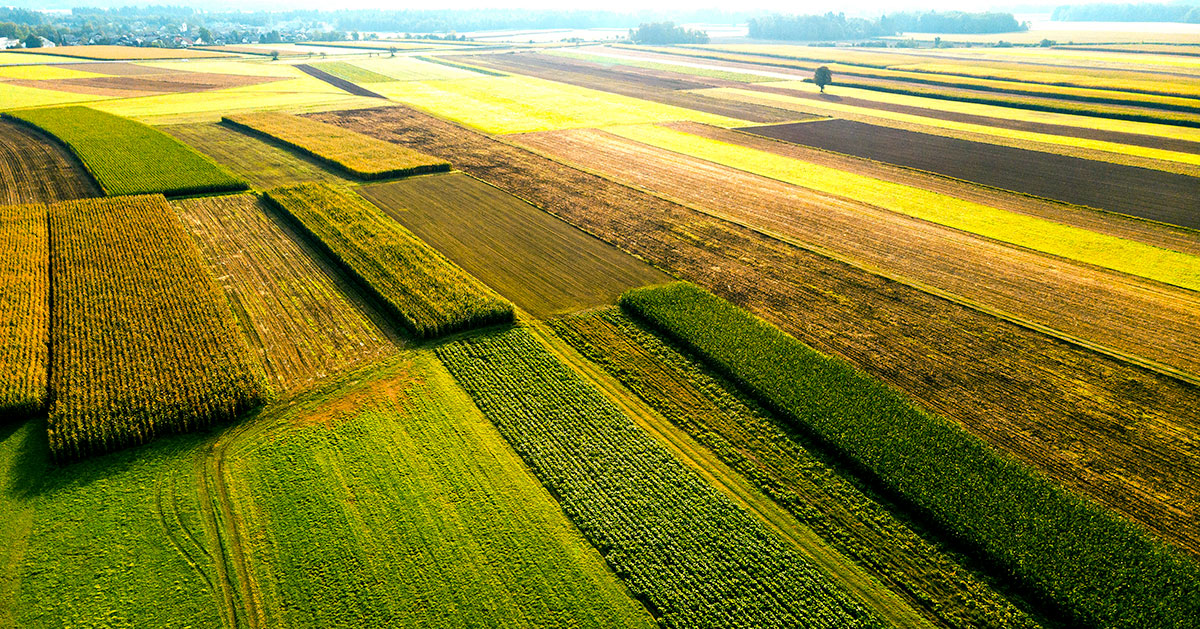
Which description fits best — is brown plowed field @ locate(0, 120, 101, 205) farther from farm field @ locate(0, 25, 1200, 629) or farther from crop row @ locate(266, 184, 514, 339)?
crop row @ locate(266, 184, 514, 339)

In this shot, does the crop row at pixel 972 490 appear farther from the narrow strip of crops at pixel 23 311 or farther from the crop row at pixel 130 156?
the crop row at pixel 130 156

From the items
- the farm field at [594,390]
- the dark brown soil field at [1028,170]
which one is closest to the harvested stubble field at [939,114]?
the farm field at [594,390]

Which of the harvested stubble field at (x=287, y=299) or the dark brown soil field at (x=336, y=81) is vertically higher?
the dark brown soil field at (x=336, y=81)

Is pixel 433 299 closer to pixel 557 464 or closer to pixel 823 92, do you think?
pixel 557 464

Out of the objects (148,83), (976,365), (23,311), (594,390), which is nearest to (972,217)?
(976,365)

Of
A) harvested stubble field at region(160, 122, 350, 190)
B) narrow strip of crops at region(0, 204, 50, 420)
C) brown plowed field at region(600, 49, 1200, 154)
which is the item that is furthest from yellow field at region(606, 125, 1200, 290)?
narrow strip of crops at region(0, 204, 50, 420)

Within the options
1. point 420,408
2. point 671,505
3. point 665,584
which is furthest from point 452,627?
point 420,408
